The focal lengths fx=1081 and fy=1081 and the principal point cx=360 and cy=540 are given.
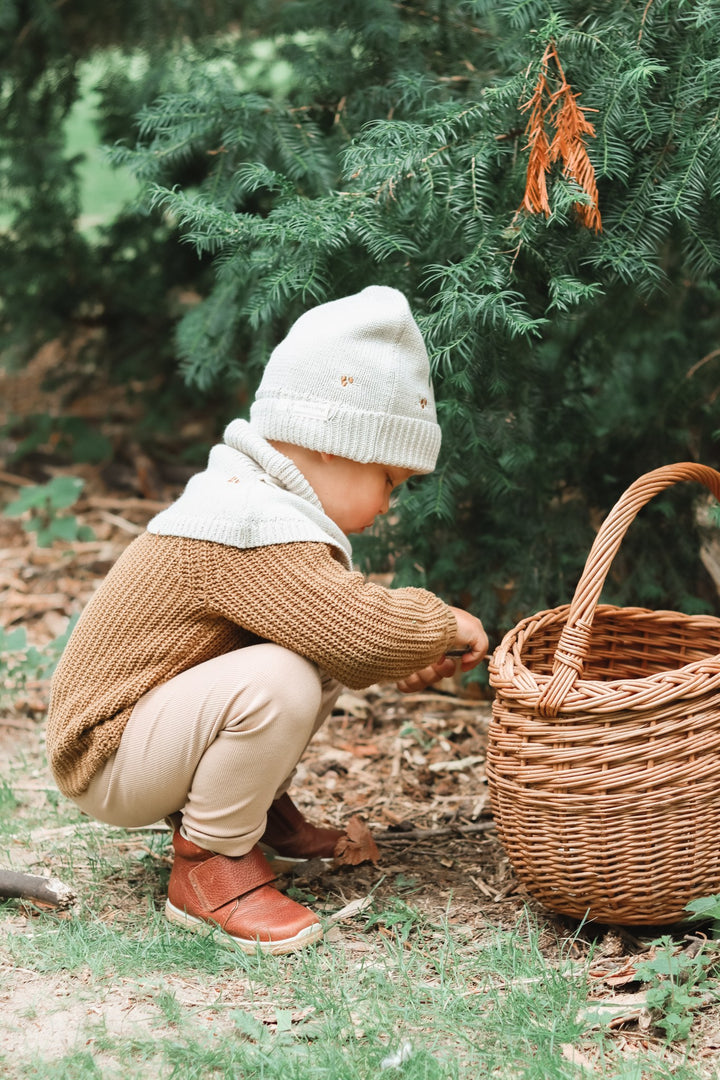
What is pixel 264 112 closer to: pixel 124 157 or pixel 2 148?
pixel 124 157

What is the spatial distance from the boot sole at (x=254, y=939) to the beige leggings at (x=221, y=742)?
0.14 meters

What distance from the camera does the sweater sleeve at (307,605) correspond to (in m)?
1.93

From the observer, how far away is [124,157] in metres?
2.51

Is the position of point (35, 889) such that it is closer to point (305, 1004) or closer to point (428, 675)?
point (305, 1004)

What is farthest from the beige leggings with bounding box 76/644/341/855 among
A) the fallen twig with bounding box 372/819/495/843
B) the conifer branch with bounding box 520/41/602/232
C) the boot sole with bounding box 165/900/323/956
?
the conifer branch with bounding box 520/41/602/232

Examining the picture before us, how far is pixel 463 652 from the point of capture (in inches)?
87.9

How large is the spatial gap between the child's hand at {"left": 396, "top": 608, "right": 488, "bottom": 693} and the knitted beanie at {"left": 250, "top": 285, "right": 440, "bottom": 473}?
0.35 metres

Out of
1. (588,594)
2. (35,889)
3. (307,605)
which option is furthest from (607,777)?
(35,889)

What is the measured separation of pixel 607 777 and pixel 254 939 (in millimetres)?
712

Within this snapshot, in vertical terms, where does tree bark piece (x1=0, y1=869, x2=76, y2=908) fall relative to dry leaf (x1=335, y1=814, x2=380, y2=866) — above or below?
above

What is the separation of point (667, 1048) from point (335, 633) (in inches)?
33.6

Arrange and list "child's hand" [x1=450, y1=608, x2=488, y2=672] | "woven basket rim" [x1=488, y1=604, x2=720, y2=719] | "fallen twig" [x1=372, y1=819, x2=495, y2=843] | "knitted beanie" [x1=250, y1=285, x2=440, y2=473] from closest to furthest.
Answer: "woven basket rim" [x1=488, y1=604, x2=720, y2=719], "knitted beanie" [x1=250, y1=285, x2=440, y2=473], "child's hand" [x1=450, y1=608, x2=488, y2=672], "fallen twig" [x1=372, y1=819, x2=495, y2=843]

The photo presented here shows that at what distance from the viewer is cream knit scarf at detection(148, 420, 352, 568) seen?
1.94 meters

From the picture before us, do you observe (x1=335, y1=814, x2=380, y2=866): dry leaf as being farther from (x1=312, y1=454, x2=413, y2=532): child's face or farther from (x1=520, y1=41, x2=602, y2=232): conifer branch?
(x1=520, y1=41, x2=602, y2=232): conifer branch
